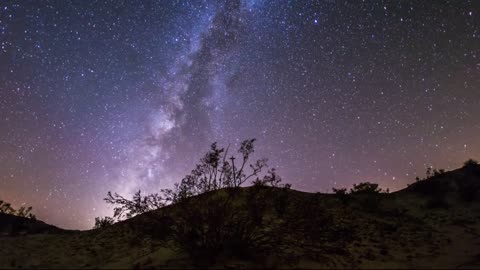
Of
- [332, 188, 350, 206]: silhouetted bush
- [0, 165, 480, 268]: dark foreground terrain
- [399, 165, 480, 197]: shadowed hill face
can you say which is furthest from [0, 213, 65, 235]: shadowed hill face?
[399, 165, 480, 197]: shadowed hill face

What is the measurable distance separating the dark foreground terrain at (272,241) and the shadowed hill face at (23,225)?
7.34 meters

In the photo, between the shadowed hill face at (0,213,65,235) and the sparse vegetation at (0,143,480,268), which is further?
the shadowed hill face at (0,213,65,235)

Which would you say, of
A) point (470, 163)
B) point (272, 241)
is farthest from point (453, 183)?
point (272, 241)

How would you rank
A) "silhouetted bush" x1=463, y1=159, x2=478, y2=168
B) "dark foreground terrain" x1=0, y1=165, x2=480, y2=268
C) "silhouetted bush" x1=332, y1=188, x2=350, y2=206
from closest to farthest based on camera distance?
1. "dark foreground terrain" x1=0, y1=165, x2=480, y2=268
2. "silhouetted bush" x1=332, y1=188, x2=350, y2=206
3. "silhouetted bush" x1=463, y1=159, x2=478, y2=168

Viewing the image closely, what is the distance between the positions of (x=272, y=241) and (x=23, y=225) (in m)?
18.6

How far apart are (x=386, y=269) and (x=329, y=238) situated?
300 cm

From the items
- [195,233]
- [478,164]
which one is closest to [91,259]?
[195,233]

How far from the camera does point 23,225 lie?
73.2 feet

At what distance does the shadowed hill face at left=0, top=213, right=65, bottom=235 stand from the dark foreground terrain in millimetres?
7339

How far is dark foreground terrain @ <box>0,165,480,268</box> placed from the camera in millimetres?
9766

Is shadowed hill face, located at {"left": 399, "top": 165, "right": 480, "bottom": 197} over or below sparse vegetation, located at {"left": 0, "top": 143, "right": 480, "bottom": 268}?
over

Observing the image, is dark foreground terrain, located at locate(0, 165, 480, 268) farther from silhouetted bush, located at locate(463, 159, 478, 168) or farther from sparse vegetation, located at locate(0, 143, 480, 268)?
silhouetted bush, located at locate(463, 159, 478, 168)

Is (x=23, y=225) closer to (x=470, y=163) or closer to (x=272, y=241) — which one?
(x=272, y=241)

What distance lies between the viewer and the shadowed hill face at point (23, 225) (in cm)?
2123
